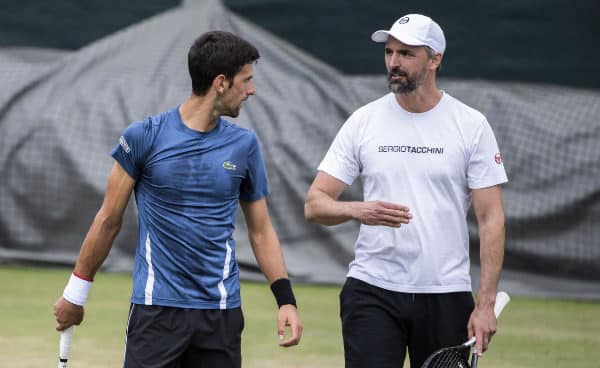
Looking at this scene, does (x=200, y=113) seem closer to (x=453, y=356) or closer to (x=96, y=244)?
(x=96, y=244)

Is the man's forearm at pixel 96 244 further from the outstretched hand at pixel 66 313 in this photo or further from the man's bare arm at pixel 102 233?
the outstretched hand at pixel 66 313

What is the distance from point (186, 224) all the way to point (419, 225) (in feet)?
3.31

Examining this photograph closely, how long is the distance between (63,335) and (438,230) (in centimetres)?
146

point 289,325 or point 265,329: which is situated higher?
point 289,325

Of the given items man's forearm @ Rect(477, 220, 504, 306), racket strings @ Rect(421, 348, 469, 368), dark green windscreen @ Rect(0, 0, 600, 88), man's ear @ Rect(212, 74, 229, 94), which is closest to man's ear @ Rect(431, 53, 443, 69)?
man's forearm @ Rect(477, 220, 504, 306)

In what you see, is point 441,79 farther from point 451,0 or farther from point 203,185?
point 203,185

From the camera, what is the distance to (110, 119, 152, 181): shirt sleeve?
4.12 m

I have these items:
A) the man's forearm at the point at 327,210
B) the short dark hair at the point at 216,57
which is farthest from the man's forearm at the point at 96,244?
the man's forearm at the point at 327,210

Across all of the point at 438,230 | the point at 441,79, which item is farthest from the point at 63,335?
the point at 441,79

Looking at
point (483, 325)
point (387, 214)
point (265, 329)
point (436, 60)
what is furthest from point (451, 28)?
point (387, 214)

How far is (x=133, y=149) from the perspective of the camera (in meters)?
4.12

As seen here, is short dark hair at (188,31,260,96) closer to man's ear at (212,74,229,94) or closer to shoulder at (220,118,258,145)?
man's ear at (212,74,229,94)

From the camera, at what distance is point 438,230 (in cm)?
468

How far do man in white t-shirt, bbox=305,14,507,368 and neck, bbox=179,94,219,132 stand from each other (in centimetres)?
70
